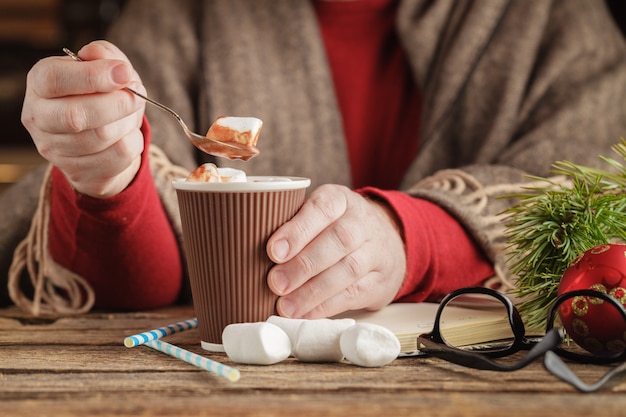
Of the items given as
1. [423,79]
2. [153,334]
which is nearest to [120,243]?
[153,334]

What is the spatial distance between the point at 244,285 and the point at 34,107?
0.90ft

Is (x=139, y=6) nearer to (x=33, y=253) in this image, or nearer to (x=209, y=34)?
(x=209, y=34)

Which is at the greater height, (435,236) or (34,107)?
(34,107)

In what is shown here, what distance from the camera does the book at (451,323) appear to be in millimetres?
639

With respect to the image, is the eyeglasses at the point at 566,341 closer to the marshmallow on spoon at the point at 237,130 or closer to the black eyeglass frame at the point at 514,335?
the black eyeglass frame at the point at 514,335

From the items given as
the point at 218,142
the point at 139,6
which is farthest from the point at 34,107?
the point at 139,6

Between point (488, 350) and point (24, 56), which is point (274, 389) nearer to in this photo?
point (488, 350)

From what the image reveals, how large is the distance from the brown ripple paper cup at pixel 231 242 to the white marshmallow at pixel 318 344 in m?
0.07

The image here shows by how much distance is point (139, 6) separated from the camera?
4.35ft

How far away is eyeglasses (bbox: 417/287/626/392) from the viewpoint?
1.75 feet

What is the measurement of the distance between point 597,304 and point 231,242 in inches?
12.3

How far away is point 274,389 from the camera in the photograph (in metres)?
0.51

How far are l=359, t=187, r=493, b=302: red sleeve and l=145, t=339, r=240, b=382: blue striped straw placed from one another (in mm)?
295

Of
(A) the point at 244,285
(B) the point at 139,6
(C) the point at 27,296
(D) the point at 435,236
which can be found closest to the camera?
(A) the point at 244,285
